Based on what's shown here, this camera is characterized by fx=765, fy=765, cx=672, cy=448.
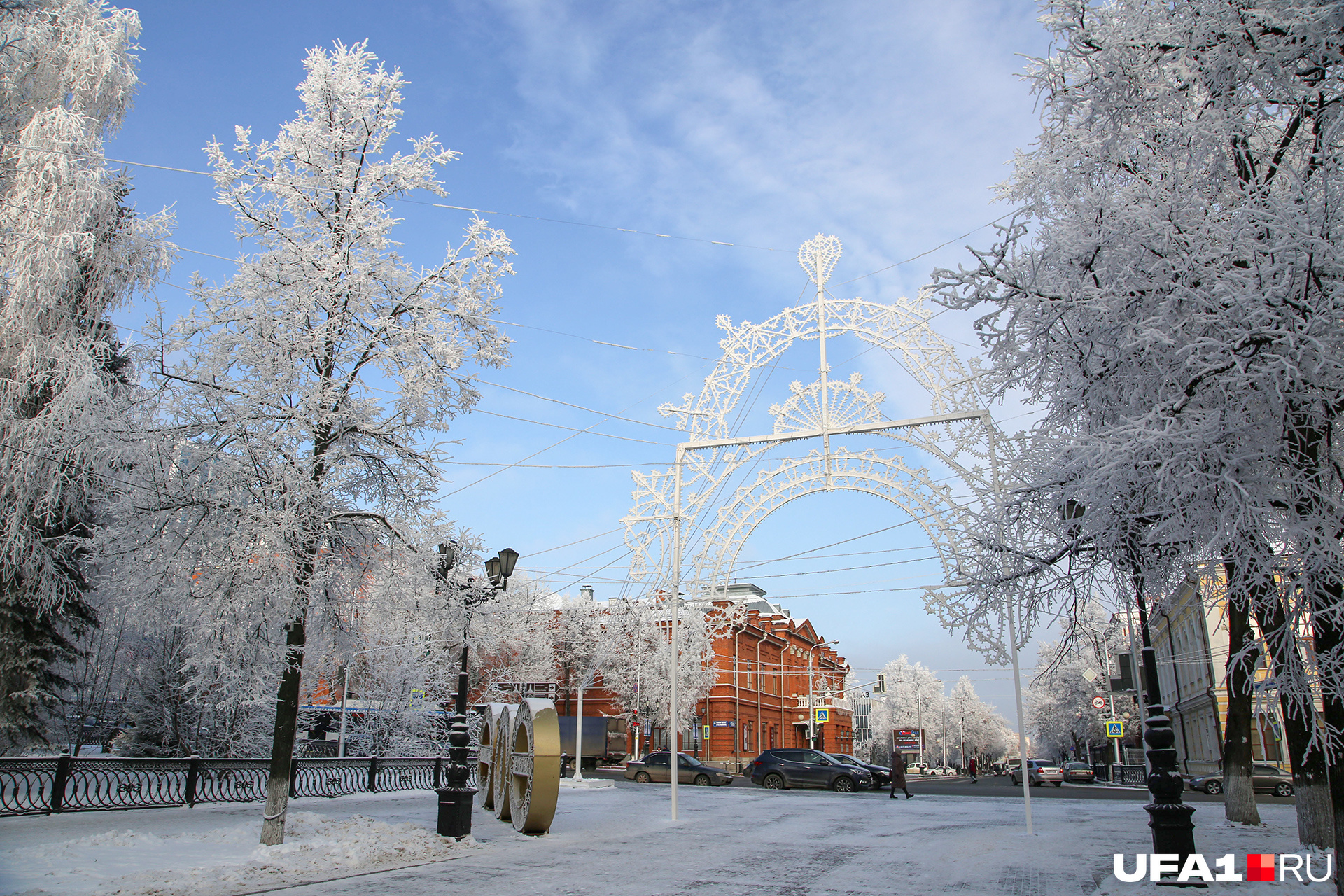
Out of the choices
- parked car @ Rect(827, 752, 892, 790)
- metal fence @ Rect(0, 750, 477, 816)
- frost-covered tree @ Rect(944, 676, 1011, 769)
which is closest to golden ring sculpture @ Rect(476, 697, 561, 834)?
metal fence @ Rect(0, 750, 477, 816)

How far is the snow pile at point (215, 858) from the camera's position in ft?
24.6

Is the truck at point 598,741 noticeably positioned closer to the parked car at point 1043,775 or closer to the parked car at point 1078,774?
the parked car at point 1043,775

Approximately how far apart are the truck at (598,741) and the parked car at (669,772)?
412 inches

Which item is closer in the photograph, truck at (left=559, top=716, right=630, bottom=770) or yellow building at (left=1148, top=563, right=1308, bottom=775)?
yellow building at (left=1148, top=563, right=1308, bottom=775)

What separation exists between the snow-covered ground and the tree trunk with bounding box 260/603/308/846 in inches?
13.4

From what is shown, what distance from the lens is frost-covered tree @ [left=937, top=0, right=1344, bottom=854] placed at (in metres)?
5.11

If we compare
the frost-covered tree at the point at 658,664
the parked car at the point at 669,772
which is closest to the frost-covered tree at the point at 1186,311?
the parked car at the point at 669,772

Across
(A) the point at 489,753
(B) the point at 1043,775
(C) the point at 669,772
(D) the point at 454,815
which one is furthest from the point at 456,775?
(B) the point at 1043,775

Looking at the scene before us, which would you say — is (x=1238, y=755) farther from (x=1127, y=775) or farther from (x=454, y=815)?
(x=1127, y=775)

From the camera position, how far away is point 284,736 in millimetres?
10141

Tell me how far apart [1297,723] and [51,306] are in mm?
20239

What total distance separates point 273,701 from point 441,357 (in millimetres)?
12813

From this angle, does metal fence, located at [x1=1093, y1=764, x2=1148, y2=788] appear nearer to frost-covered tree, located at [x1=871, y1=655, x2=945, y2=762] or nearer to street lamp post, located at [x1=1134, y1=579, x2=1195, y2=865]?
street lamp post, located at [x1=1134, y1=579, x2=1195, y2=865]

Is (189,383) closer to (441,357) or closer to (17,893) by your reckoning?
(441,357)
